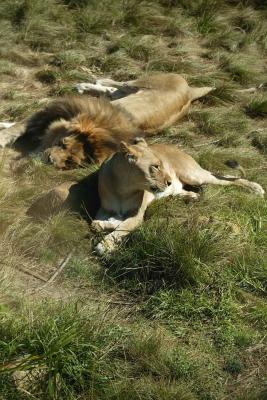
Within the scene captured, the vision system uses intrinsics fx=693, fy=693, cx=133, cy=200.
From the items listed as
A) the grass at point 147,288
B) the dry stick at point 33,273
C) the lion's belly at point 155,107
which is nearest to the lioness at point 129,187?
the grass at point 147,288

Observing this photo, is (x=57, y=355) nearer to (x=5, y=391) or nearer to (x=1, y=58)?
(x=5, y=391)

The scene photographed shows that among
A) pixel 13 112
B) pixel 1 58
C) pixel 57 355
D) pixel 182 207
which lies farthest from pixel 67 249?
pixel 1 58

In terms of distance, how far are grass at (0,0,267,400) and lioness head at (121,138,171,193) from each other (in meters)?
0.25

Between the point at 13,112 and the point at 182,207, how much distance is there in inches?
106

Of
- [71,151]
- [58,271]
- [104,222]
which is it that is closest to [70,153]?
[71,151]

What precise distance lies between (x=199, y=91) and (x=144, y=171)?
3.15m

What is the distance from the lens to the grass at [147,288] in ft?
11.6

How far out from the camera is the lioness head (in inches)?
205

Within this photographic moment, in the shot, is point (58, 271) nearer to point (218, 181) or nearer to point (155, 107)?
point (218, 181)

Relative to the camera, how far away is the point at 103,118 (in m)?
6.40

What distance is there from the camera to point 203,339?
13.5ft

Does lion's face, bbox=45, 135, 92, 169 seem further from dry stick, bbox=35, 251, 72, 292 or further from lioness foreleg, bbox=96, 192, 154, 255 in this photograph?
dry stick, bbox=35, 251, 72, 292

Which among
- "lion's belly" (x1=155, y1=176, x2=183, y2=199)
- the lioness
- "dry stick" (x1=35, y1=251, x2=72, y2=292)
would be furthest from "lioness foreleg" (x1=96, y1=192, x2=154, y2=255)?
"dry stick" (x1=35, y1=251, x2=72, y2=292)

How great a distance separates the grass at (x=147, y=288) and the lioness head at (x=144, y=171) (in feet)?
0.82
